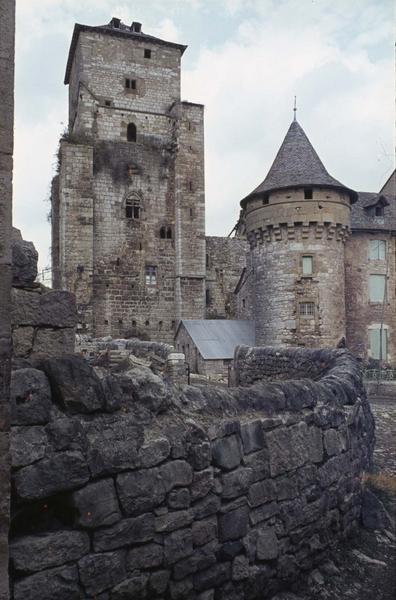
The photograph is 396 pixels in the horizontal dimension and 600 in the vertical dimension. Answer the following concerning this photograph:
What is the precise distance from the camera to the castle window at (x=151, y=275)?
30.8m

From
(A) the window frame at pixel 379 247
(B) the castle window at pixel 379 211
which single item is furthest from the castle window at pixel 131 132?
(A) the window frame at pixel 379 247

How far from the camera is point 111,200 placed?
30.1m

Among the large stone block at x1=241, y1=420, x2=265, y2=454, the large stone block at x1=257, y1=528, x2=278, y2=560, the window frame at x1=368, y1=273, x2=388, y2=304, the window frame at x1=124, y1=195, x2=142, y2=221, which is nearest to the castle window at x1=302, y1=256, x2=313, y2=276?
the window frame at x1=368, y1=273, x2=388, y2=304

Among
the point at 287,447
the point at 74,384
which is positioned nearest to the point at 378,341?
the point at 287,447

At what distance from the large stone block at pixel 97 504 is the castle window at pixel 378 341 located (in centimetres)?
2613

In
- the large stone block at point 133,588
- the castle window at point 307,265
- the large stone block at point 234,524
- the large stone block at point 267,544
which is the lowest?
the large stone block at point 267,544

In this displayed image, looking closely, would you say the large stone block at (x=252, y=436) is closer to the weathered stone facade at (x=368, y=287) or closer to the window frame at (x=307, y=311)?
the window frame at (x=307, y=311)

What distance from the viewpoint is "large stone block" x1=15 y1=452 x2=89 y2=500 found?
8.71ft

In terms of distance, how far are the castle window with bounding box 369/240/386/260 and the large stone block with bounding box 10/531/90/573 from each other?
1069 inches

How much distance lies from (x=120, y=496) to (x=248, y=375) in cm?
742

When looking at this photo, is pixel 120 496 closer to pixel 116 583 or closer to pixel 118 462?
pixel 118 462

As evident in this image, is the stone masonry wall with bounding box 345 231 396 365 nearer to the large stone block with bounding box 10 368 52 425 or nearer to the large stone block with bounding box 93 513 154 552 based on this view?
the large stone block with bounding box 93 513 154 552

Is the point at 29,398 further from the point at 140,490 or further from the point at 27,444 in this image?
the point at 140,490

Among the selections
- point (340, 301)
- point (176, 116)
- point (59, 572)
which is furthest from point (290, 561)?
point (176, 116)
